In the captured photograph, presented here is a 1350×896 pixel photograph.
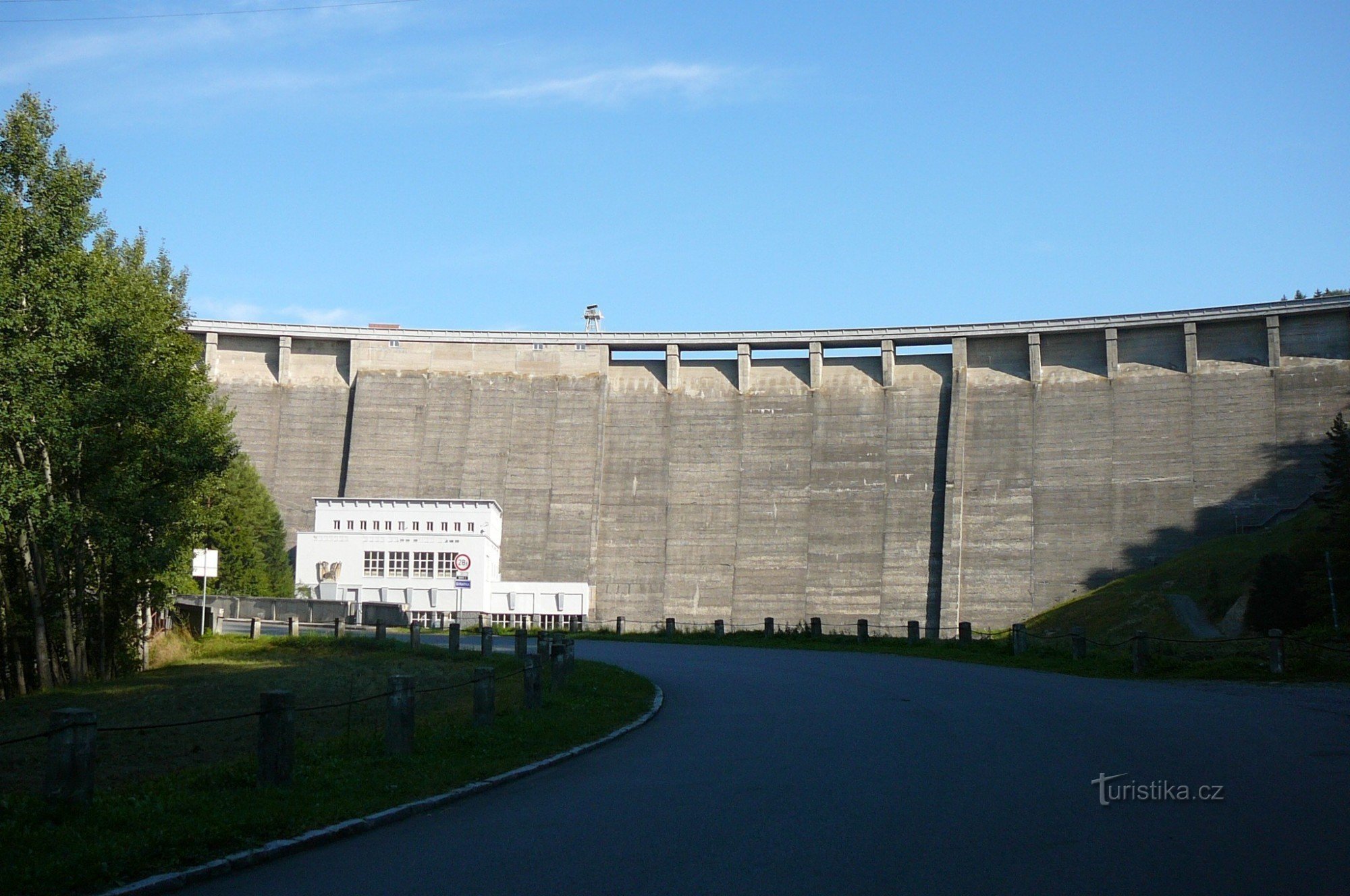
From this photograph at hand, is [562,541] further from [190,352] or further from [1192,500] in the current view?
[190,352]

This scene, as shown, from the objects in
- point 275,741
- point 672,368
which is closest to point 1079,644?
point 275,741

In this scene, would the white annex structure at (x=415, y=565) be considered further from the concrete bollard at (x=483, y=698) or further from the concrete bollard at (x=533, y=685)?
the concrete bollard at (x=483, y=698)

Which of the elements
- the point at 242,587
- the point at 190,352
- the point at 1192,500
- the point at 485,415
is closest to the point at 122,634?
the point at 190,352

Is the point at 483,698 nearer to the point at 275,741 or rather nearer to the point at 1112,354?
the point at 275,741

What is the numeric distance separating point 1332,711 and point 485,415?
60446 millimetres

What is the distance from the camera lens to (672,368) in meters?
74.9

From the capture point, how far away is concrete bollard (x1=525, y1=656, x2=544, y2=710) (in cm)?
1794

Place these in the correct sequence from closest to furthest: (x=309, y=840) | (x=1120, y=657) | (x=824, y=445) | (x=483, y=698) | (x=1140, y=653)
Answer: (x=309, y=840), (x=483, y=698), (x=1140, y=653), (x=1120, y=657), (x=824, y=445)

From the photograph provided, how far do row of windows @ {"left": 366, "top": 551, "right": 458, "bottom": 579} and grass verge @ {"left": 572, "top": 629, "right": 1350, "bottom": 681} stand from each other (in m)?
23.9

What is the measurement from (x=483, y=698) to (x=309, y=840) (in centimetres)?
621

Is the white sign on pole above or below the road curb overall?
above

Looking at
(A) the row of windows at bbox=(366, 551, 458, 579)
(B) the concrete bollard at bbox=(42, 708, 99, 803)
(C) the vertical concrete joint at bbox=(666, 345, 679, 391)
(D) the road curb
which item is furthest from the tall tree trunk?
(C) the vertical concrete joint at bbox=(666, 345, 679, 391)

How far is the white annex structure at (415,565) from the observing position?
60.2 meters

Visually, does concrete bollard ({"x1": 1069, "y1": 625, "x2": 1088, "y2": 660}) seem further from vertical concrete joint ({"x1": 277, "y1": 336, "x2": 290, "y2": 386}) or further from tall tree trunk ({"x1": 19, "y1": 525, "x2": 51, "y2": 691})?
vertical concrete joint ({"x1": 277, "y1": 336, "x2": 290, "y2": 386})
